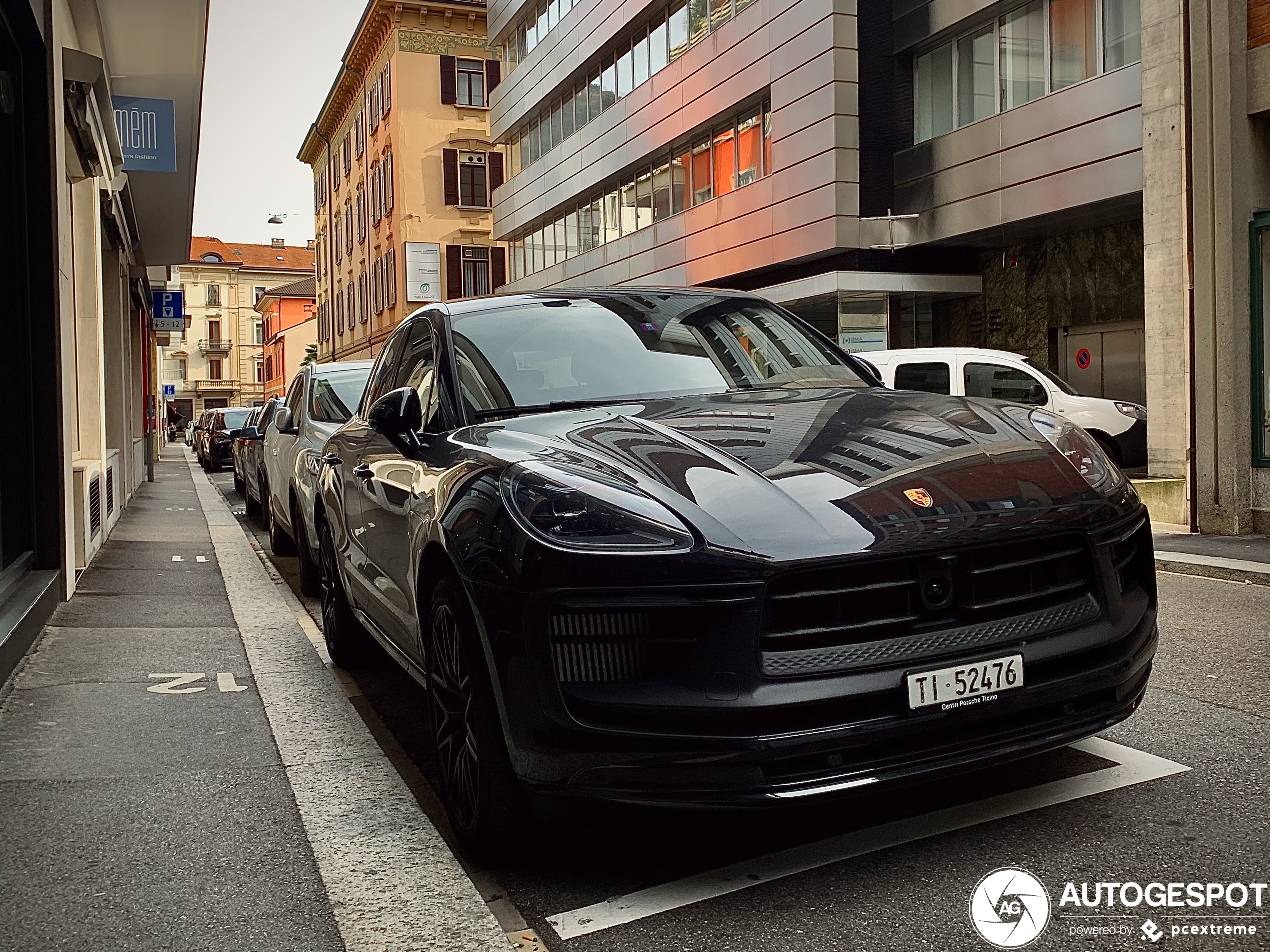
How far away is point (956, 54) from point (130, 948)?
21.2 meters

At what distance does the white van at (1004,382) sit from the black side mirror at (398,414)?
1086 centimetres

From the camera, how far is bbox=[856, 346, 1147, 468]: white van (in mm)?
14508

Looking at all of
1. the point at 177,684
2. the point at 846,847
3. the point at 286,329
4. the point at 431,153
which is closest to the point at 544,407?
the point at 846,847

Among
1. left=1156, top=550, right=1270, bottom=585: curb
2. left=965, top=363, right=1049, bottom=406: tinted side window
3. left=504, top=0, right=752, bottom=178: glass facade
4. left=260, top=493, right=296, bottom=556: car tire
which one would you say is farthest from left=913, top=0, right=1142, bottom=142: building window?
left=260, top=493, right=296, bottom=556: car tire

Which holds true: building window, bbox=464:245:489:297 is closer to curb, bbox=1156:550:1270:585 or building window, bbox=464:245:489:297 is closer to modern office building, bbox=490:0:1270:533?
modern office building, bbox=490:0:1270:533

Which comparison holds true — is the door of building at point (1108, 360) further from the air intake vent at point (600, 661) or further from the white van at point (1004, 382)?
the air intake vent at point (600, 661)

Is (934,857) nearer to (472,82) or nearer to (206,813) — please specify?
(206,813)

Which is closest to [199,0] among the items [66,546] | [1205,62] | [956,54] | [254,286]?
[66,546]

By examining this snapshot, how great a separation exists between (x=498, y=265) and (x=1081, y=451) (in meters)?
46.0

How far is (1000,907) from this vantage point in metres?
2.81

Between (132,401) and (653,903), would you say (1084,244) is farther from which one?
(653,903)

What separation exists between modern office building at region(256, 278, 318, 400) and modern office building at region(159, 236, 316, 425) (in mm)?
4676

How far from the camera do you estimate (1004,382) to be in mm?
14547

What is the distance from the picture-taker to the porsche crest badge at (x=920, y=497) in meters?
2.98
